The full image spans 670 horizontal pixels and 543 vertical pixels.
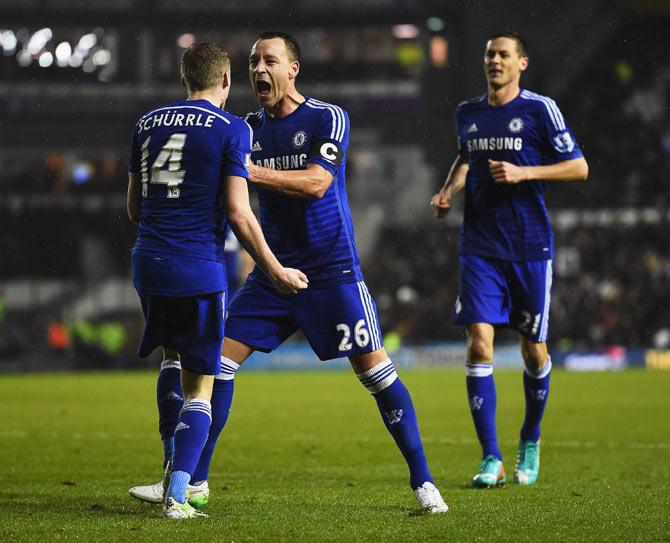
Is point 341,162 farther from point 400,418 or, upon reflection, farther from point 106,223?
point 106,223

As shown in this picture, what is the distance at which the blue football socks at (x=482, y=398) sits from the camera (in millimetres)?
6684

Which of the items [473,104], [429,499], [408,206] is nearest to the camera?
[429,499]

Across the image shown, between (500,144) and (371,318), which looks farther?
(500,144)

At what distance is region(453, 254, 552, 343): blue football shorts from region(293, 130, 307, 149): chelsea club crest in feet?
6.11

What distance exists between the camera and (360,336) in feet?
17.4

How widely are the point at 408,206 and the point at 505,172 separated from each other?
30.8 m

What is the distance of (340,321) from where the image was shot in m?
5.32

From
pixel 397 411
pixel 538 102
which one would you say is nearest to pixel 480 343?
pixel 538 102

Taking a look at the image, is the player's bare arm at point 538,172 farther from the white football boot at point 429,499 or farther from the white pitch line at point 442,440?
the white pitch line at point 442,440

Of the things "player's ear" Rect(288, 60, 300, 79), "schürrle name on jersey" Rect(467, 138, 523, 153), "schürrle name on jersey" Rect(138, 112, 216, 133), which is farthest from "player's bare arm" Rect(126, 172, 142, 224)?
"schürrle name on jersey" Rect(467, 138, 523, 153)

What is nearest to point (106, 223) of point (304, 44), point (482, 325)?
point (304, 44)

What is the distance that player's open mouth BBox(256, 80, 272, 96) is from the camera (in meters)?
5.38

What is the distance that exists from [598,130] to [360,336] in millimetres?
26783

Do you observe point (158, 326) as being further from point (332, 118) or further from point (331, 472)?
point (331, 472)
